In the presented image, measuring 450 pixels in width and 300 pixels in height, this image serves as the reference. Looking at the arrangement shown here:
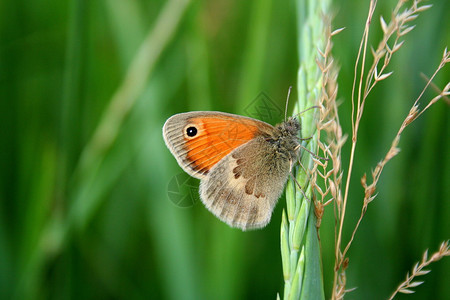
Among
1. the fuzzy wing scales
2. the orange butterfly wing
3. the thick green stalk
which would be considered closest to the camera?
the thick green stalk

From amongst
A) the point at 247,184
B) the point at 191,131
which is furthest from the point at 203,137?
the point at 247,184

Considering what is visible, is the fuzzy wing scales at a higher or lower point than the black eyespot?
lower

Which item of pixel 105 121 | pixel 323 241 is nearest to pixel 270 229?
pixel 323 241

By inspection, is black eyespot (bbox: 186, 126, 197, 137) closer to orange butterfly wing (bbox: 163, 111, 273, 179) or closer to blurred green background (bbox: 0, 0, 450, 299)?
orange butterfly wing (bbox: 163, 111, 273, 179)

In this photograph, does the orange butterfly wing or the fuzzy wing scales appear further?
the orange butterfly wing

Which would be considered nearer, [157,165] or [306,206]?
[306,206]

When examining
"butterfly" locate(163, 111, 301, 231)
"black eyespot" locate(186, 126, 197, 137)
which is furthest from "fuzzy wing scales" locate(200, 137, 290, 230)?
"black eyespot" locate(186, 126, 197, 137)

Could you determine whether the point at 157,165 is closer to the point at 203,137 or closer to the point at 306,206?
the point at 203,137
